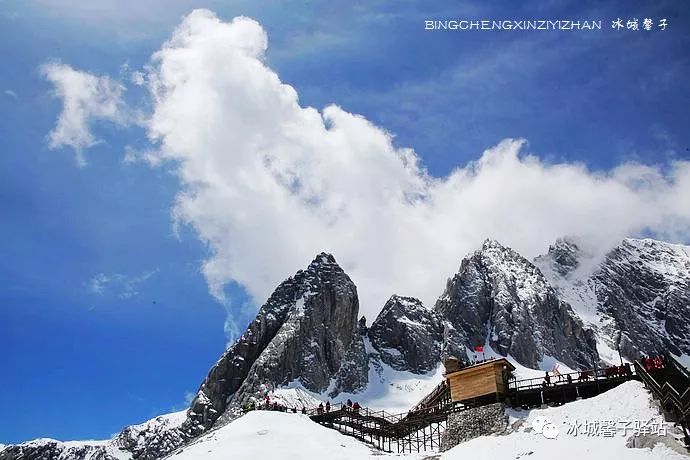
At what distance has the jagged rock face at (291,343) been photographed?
108m

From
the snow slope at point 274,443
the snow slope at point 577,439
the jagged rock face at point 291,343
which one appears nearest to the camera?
the snow slope at point 577,439

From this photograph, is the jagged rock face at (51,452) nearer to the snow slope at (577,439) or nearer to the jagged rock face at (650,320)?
the snow slope at (577,439)

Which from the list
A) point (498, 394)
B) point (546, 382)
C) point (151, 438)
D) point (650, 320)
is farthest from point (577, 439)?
point (650, 320)

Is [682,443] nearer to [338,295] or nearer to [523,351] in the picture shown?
[338,295]

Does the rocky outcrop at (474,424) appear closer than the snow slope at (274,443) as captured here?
Yes

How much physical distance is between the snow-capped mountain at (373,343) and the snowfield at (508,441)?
52.1 metres

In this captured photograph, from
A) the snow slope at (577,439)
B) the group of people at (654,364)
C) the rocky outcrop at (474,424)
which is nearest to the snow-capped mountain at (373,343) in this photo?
the rocky outcrop at (474,424)

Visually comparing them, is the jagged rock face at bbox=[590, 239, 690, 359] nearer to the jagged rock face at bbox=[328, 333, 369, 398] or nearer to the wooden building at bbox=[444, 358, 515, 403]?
the jagged rock face at bbox=[328, 333, 369, 398]

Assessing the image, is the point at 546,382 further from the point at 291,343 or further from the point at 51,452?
the point at 51,452

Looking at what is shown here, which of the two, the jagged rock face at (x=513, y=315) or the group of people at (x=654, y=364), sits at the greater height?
the jagged rock face at (x=513, y=315)

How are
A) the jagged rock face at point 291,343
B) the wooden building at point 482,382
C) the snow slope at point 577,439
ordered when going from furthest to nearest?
the jagged rock face at point 291,343, the wooden building at point 482,382, the snow slope at point 577,439

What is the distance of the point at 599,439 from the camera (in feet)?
92.6

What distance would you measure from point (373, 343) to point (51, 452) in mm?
75152

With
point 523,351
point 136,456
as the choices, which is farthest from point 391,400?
point 136,456
